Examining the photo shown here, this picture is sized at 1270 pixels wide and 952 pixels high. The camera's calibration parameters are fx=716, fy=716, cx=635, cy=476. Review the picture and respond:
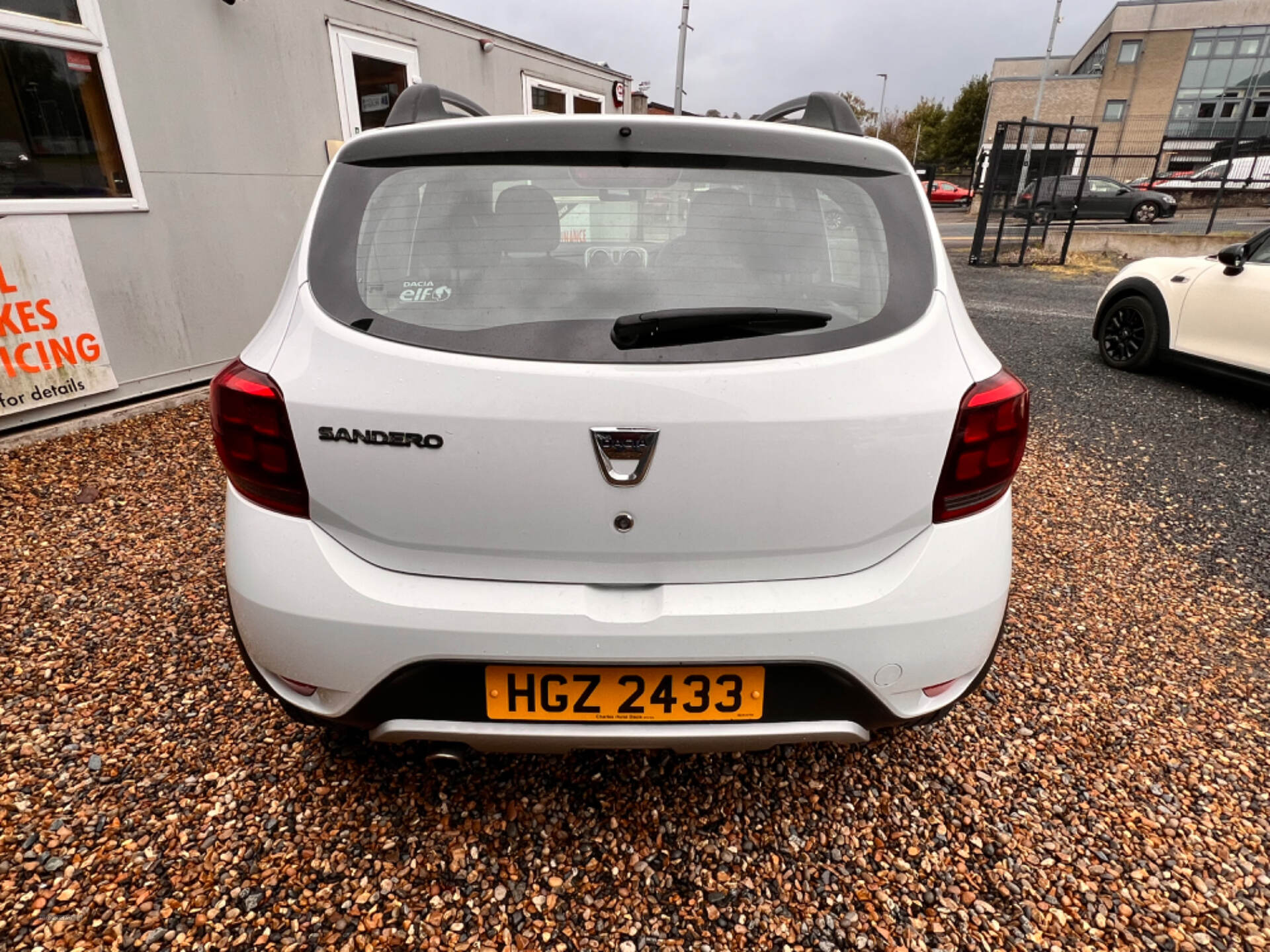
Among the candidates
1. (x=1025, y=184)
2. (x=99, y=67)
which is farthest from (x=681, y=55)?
(x=99, y=67)

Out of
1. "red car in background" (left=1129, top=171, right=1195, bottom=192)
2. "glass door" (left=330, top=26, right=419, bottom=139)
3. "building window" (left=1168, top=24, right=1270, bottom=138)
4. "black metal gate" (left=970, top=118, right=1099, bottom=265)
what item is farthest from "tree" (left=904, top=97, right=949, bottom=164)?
"glass door" (left=330, top=26, right=419, bottom=139)

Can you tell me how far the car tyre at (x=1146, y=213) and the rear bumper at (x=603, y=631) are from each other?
2623cm

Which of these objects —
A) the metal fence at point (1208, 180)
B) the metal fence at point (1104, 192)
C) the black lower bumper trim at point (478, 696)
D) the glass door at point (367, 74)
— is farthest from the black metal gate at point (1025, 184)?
the black lower bumper trim at point (478, 696)

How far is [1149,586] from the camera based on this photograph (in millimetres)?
3152

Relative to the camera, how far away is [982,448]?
154 centimetres

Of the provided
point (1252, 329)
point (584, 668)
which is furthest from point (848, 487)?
point (1252, 329)

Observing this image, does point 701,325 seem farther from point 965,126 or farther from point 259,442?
point 965,126

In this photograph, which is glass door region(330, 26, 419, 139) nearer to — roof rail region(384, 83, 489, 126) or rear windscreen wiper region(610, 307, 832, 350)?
roof rail region(384, 83, 489, 126)

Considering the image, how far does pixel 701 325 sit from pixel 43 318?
16.0 ft

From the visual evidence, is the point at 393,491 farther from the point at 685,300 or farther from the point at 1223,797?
the point at 1223,797

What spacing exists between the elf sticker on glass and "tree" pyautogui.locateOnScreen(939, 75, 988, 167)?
58062 mm

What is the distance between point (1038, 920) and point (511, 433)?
65.8 inches

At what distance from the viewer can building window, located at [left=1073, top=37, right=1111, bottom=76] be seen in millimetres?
44219

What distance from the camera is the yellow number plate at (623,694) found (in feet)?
4.98
